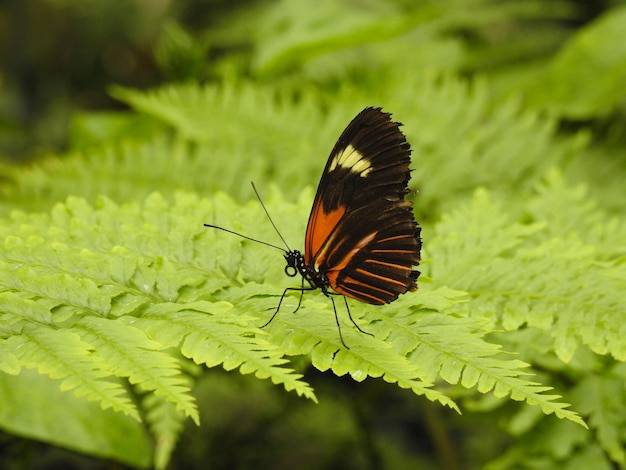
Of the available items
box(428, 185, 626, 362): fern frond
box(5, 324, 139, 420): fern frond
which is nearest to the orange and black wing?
box(428, 185, 626, 362): fern frond

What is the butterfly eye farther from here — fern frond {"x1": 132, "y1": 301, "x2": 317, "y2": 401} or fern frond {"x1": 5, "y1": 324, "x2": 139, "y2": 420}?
fern frond {"x1": 5, "y1": 324, "x2": 139, "y2": 420}

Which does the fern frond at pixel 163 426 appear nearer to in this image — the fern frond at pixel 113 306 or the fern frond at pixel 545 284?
the fern frond at pixel 113 306

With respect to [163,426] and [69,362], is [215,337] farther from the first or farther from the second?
[163,426]

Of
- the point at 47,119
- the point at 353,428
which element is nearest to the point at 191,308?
the point at 353,428

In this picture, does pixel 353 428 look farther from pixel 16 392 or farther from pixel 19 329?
pixel 19 329

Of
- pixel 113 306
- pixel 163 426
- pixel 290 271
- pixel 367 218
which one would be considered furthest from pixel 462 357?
pixel 163 426

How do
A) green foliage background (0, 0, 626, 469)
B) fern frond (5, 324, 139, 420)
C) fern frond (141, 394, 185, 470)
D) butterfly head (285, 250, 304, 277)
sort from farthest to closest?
fern frond (141, 394, 185, 470), butterfly head (285, 250, 304, 277), green foliage background (0, 0, 626, 469), fern frond (5, 324, 139, 420)

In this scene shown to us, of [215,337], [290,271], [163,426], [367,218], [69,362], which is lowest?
[163,426]

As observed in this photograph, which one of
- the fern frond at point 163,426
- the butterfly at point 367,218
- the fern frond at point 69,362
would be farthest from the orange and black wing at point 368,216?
the fern frond at point 163,426
